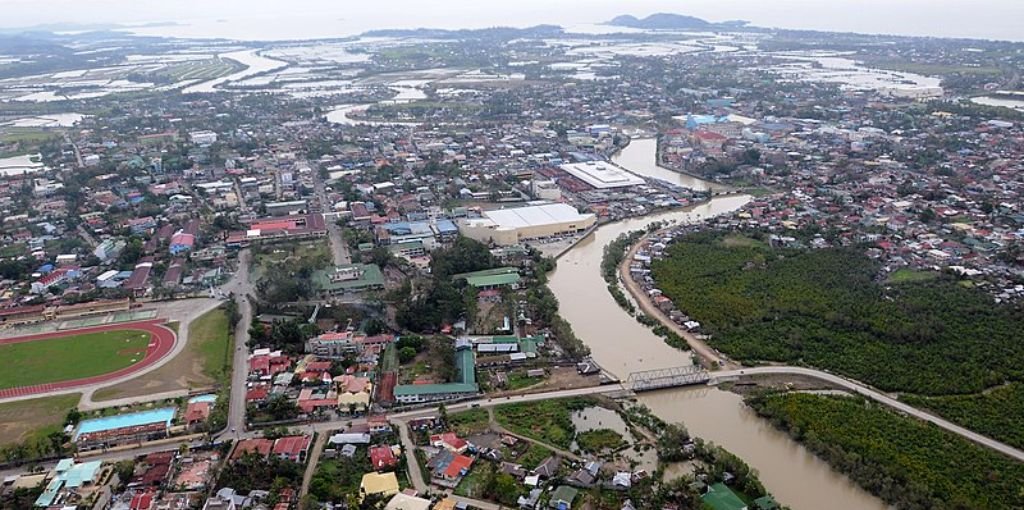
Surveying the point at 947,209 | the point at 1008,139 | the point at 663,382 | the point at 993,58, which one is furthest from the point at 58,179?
the point at 993,58

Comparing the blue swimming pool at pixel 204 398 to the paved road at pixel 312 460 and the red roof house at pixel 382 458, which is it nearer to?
the paved road at pixel 312 460

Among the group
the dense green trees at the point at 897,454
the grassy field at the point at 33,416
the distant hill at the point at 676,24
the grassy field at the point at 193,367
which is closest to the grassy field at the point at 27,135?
the grassy field at the point at 193,367

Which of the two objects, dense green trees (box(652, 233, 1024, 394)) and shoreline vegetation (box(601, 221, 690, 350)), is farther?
shoreline vegetation (box(601, 221, 690, 350))

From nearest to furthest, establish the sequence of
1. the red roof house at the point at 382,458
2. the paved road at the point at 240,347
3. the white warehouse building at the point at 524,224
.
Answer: the red roof house at the point at 382,458, the paved road at the point at 240,347, the white warehouse building at the point at 524,224

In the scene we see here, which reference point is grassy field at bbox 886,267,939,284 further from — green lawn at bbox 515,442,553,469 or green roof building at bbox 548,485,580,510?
green roof building at bbox 548,485,580,510

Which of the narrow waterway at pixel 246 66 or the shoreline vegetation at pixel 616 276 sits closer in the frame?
the shoreline vegetation at pixel 616 276

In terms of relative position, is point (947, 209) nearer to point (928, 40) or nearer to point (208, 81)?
point (208, 81)

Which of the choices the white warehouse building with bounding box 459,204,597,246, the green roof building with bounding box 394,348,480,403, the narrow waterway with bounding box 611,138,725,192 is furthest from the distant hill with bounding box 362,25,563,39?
the green roof building with bounding box 394,348,480,403
